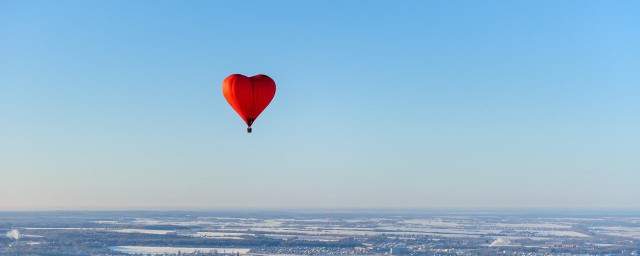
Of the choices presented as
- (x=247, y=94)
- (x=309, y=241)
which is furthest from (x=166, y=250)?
(x=247, y=94)

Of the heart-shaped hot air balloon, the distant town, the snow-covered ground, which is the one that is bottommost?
the snow-covered ground

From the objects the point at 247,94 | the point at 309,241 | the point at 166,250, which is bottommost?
the point at 166,250

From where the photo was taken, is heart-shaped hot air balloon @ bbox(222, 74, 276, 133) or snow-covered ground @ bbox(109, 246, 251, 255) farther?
snow-covered ground @ bbox(109, 246, 251, 255)

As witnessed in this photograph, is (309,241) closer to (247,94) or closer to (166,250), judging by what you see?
(166,250)


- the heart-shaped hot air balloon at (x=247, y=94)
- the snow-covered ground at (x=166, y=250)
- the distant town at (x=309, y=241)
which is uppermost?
the heart-shaped hot air balloon at (x=247, y=94)

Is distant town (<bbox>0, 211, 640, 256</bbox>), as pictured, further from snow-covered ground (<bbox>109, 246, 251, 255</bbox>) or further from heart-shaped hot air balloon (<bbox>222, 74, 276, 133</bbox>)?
heart-shaped hot air balloon (<bbox>222, 74, 276, 133</bbox>)

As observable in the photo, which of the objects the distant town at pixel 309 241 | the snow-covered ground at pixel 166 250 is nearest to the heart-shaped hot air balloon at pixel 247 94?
the distant town at pixel 309 241

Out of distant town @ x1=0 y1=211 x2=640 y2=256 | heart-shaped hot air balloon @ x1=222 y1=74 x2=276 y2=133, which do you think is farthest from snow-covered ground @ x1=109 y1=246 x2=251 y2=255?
heart-shaped hot air balloon @ x1=222 y1=74 x2=276 y2=133

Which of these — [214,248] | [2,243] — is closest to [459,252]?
[214,248]

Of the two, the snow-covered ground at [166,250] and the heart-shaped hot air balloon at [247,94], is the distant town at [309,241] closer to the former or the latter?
the snow-covered ground at [166,250]
